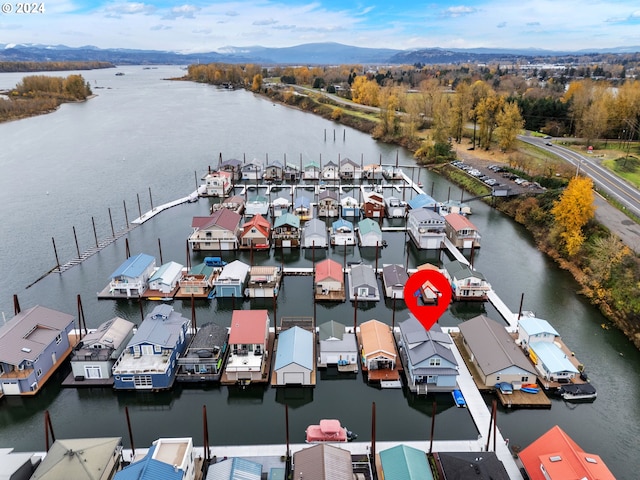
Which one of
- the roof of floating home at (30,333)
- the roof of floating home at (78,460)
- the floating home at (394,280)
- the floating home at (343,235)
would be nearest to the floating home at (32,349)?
the roof of floating home at (30,333)

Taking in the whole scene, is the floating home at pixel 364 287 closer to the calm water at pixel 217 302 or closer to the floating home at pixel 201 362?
the calm water at pixel 217 302

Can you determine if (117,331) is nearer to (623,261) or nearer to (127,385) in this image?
(127,385)

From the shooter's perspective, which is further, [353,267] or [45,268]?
[45,268]

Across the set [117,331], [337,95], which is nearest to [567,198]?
[117,331]

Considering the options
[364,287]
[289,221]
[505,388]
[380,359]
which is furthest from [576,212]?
[289,221]

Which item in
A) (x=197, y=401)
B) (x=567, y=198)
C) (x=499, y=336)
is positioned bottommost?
(x=197, y=401)

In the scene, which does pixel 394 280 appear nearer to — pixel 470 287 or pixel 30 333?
pixel 470 287
